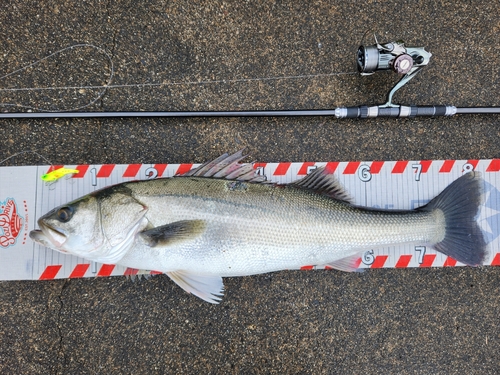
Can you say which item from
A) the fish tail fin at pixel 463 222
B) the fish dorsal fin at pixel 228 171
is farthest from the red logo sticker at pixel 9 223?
the fish tail fin at pixel 463 222

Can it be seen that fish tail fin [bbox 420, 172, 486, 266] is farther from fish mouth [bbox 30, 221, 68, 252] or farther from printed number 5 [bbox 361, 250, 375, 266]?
fish mouth [bbox 30, 221, 68, 252]

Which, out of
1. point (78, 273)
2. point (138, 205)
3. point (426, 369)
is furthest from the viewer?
point (426, 369)

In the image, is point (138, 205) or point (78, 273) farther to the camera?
point (78, 273)

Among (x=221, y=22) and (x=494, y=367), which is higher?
(x=221, y=22)

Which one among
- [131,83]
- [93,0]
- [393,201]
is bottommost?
[393,201]

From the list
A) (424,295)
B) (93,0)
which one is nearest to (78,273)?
(93,0)

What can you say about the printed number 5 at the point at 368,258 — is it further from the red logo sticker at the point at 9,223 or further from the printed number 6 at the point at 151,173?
the red logo sticker at the point at 9,223

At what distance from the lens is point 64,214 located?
1.98 m

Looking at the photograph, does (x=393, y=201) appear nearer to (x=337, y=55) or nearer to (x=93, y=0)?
(x=337, y=55)

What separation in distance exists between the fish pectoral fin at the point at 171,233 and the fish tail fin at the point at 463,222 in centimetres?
147

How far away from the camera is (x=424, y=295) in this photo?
2545 mm

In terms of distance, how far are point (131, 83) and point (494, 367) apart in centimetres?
333

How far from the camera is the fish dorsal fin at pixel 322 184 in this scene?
216 cm

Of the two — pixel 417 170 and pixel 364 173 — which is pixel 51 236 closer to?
pixel 364 173
